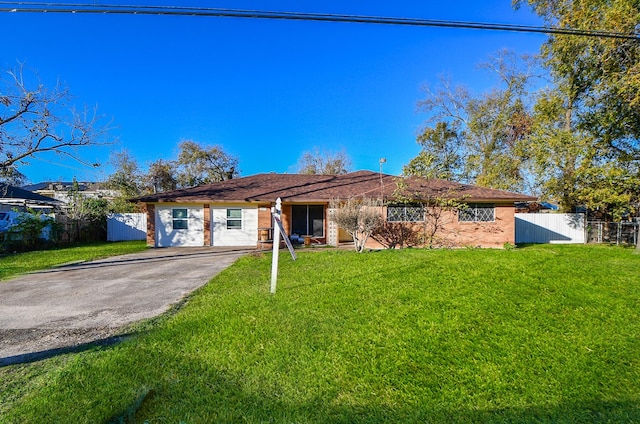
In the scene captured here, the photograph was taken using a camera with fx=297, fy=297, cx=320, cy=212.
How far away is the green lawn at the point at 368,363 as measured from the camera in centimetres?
240

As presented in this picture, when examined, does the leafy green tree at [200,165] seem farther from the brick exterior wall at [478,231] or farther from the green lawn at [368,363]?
the green lawn at [368,363]

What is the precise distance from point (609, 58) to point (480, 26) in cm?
1003

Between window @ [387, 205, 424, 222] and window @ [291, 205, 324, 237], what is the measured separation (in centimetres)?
371

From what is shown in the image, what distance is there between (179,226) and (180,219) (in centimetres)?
35

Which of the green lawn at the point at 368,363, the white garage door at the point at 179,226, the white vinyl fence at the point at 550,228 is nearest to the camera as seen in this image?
the green lawn at the point at 368,363

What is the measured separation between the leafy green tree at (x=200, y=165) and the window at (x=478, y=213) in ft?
74.3

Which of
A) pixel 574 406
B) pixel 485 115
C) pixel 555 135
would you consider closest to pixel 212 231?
pixel 574 406

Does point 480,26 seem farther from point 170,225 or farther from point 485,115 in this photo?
point 485,115

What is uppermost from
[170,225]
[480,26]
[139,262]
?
[480,26]

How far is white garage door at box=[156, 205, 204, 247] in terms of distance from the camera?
14.6 m

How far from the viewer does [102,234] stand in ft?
59.6

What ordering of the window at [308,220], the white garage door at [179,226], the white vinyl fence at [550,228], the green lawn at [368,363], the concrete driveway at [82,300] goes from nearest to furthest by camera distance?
the green lawn at [368,363] < the concrete driveway at [82,300] < the white garage door at [179,226] < the window at [308,220] < the white vinyl fence at [550,228]

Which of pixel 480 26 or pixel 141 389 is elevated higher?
pixel 480 26

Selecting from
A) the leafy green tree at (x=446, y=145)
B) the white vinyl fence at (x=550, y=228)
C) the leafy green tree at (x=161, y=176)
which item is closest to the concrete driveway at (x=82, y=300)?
the white vinyl fence at (x=550, y=228)
